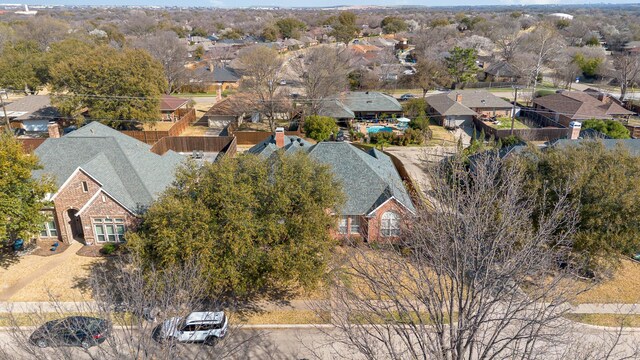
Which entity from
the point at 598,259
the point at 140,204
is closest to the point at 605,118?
the point at 598,259

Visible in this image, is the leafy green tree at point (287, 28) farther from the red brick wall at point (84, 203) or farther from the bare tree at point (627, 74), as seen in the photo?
the red brick wall at point (84, 203)

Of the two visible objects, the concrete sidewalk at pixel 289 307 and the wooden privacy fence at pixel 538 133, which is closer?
the concrete sidewalk at pixel 289 307

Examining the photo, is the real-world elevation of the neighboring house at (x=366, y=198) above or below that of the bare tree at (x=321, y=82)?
below

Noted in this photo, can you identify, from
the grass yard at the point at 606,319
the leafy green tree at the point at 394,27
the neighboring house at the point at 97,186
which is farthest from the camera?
the leafy green tree at the point at 394,27

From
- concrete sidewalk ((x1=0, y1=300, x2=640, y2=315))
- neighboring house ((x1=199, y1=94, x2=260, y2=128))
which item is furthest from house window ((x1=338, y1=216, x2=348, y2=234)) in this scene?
neighboring house ((x1=199, y1=94, x2=260, y2=128))

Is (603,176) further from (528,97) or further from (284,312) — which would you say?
(528,97)

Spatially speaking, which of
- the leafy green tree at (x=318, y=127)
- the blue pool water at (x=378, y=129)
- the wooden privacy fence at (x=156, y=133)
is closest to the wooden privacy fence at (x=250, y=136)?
the leafy green tree at (x=318, y=127)

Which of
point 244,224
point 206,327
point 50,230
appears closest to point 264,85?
point 50,230

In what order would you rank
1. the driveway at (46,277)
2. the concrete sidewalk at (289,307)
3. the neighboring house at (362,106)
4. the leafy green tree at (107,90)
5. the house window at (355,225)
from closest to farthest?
the concrete sidewalk at (289,307)
the driveway at (46,277)
the house window at (355,225)
the leafy green tree at (107,90)
the neighboring house at (362,106)
